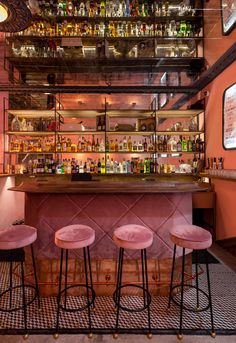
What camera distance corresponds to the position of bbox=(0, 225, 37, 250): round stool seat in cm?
186

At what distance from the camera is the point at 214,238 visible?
389cm

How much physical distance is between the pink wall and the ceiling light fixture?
9.24ft

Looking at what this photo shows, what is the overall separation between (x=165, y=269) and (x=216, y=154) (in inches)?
90.5

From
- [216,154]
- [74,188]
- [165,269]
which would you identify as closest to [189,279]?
[165,269]

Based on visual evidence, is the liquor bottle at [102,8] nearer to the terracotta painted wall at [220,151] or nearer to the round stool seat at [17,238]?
the terracotta painted wall at [220,151]

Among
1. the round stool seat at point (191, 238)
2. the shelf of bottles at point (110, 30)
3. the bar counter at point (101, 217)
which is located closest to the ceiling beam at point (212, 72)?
the shelf of bottles at point (110, 30)

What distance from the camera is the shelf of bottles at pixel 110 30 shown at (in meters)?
4.25


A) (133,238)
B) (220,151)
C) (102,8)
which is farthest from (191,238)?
(102,8)

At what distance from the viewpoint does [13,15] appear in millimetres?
2299

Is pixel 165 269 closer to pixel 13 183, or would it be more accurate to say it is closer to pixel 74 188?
pixel 74 188

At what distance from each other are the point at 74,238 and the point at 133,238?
482 millimetres

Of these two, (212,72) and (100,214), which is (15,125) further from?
(212,72)

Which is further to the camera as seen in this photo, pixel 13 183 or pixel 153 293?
pixel 13 183

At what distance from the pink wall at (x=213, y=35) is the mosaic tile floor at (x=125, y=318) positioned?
3.52m
